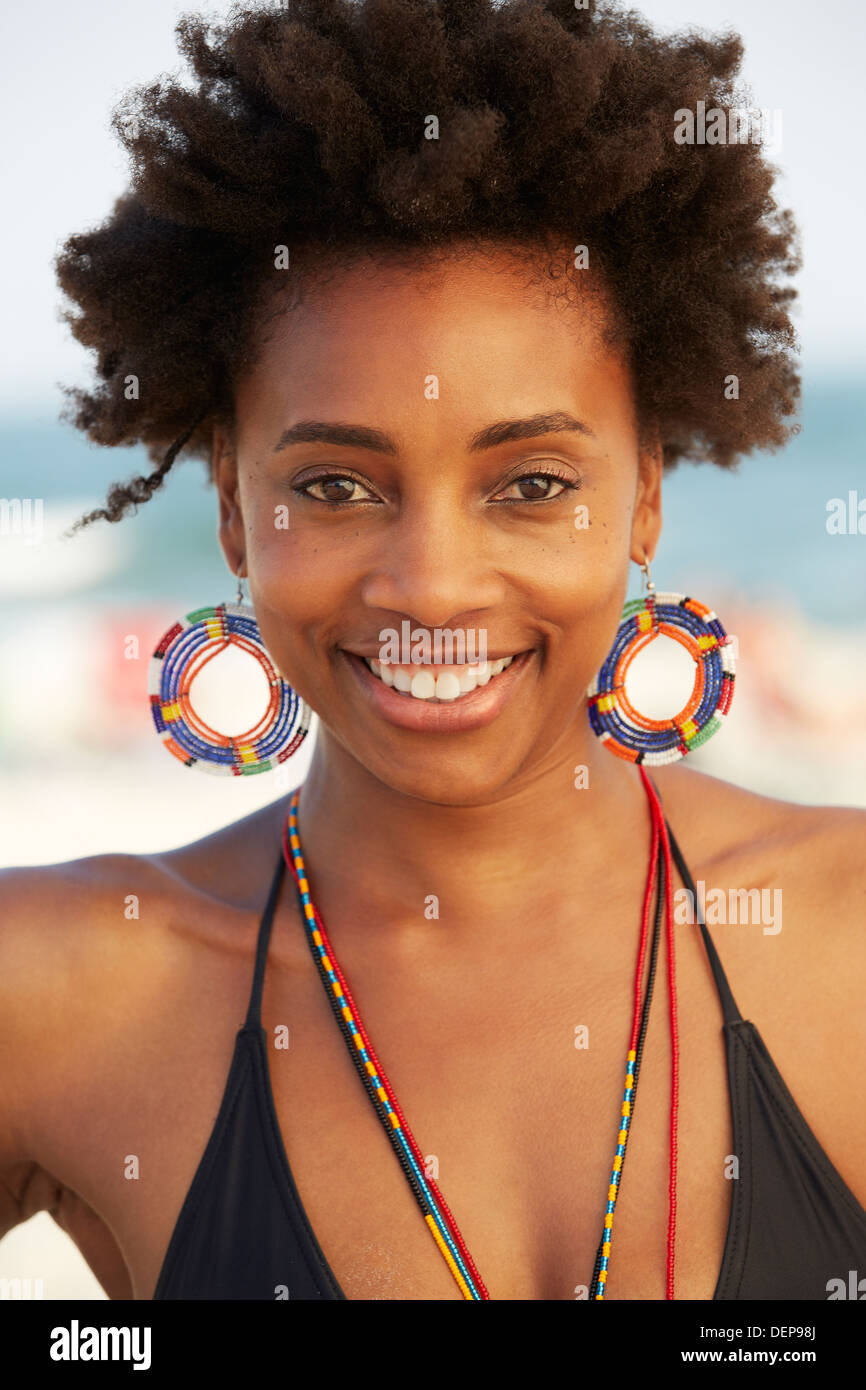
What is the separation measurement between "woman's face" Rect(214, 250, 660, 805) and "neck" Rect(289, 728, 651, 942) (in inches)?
6.9

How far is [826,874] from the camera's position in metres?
2.63

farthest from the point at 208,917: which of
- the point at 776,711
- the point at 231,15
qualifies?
the point at 776,711

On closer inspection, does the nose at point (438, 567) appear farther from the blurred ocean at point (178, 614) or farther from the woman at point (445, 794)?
the blurred ocean at point (178, 614)

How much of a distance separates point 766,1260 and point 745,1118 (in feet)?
0.72

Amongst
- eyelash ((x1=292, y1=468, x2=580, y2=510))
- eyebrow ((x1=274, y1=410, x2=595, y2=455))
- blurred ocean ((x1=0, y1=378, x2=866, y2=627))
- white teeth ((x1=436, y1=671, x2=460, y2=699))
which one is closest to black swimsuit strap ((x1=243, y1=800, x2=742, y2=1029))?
white teeth ((x1=436, y1=671, x2=460, y2=699))

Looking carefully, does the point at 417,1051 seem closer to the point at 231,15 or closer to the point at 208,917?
the point at 208,917

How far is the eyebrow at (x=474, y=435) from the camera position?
2.22 metres

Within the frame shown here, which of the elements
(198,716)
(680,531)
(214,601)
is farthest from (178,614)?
(198,716)

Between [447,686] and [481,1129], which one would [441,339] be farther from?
[481,1129]

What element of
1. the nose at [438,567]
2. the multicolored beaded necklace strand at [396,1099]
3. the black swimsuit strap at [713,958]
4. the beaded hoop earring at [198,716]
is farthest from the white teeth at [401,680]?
the black swimsuit strap at [713,958]

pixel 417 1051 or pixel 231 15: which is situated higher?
pixel 231 15

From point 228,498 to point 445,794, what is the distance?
74cm

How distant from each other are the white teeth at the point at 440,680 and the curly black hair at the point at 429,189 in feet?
1.99

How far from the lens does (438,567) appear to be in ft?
7.22
